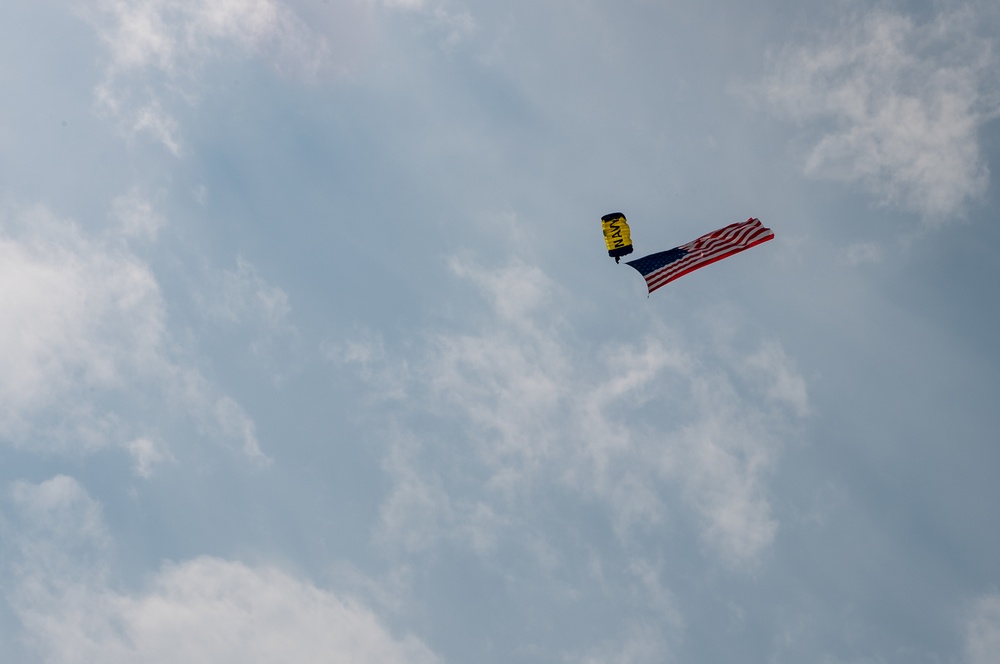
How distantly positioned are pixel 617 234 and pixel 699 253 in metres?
8.77

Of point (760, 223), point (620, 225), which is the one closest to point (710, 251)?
point (760, 223)

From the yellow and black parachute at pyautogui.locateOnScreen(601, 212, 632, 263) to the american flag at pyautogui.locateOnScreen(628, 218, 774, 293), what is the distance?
561 centimetres

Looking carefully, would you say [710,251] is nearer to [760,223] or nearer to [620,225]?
[760,223]

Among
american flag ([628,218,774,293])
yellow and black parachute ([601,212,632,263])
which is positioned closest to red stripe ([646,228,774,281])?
american flag ([628,218,774,293])

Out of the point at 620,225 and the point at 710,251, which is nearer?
the point at 710,251

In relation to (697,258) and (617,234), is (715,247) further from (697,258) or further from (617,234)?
(617,234)

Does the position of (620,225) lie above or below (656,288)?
above

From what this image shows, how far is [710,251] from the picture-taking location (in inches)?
2911

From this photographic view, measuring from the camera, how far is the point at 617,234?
3172 inches

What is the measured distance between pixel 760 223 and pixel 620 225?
1252 cm

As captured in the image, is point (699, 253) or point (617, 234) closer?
point (699, 253)

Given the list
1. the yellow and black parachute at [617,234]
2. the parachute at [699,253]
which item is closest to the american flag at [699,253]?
the parachute at [699,253]

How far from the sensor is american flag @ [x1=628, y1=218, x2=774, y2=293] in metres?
73.1

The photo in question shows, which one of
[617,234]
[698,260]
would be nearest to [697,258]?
[698,260]
